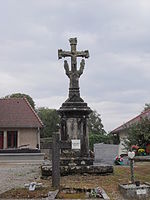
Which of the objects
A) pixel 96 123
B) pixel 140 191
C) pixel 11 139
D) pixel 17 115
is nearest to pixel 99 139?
pixel 17 115

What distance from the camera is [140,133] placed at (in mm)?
26203

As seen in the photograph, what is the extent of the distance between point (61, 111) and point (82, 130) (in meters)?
1.14

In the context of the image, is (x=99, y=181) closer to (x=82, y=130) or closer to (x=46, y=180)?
(x=46, y=180)

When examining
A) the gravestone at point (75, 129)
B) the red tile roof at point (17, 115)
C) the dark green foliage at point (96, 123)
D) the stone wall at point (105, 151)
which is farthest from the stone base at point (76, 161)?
the dark green foliage at point (96, 123)

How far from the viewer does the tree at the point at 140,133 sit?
26.2 m

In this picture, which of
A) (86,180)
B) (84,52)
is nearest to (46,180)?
(86,180)

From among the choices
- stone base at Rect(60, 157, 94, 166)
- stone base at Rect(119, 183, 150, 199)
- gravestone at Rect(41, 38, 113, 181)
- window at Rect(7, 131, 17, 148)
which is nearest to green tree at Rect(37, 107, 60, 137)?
window at Rect(7, 131, 17, 148)

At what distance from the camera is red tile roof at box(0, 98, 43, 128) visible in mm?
40281

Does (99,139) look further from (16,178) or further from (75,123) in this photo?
(16,178)

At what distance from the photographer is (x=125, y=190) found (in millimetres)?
9234

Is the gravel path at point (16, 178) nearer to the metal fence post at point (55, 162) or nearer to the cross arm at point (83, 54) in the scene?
the metal fence post at point (55, 162)

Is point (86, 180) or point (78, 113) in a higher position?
point (78, 113)

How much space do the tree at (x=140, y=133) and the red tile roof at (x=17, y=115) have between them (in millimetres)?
15344

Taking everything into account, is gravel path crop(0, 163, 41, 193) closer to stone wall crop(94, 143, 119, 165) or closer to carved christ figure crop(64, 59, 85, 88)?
carved christ figure crop(64, 59, 85, 88)
